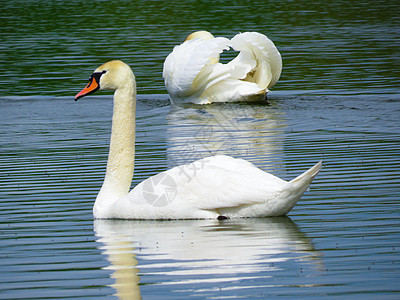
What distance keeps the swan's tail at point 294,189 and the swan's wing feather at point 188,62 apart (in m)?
7.35

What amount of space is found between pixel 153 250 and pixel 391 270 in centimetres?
179

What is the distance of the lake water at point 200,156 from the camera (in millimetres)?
6074

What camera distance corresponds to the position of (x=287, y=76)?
59.5ft

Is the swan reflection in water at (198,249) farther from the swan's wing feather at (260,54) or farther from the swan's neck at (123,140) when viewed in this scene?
the swan's wing feather at (260,54)

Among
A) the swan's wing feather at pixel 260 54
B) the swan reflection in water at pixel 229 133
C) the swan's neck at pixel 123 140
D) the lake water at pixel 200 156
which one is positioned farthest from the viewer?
the swan's wing feather at pixel 260 54

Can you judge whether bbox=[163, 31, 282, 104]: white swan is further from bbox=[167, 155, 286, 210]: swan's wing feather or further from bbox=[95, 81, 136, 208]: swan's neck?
bbox=[167, 155, 286, 210]: swan's wing feather

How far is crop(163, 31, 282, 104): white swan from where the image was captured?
15.0 meters

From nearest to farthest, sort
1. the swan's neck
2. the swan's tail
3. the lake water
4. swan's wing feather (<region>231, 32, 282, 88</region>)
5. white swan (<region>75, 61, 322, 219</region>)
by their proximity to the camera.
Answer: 1. the lake water
2. the swan's tail
3. white swan (<region>75, 61, 322, 219</region>)
4. the swan's neck
5. swan's wing feather (<region>231, 32, 282, 88</region>)

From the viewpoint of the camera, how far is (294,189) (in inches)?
289

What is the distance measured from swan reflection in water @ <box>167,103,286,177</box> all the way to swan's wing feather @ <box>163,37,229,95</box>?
0.38m

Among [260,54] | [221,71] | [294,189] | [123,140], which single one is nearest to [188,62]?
[221,71]

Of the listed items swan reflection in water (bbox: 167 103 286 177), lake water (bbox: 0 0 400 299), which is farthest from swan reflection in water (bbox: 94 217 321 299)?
swan reflection in water (bbox: 167 103 286 177)

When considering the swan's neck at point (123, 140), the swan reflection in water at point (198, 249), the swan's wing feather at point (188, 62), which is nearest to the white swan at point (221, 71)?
the swan's wing feather at point (188, 62)

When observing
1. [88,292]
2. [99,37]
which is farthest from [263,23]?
[88,292]
